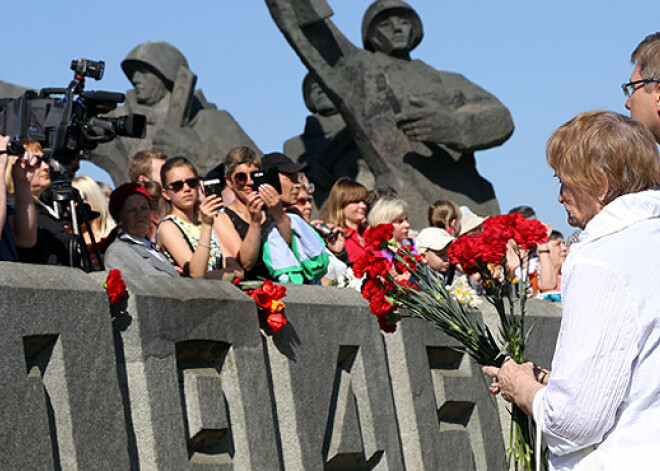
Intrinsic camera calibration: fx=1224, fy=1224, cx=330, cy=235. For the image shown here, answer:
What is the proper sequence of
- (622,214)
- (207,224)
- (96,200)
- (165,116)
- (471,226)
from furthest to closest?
1. (165,116)
2. (471,226)
3. (96,200)
4. (207,224)
5. (622,214)

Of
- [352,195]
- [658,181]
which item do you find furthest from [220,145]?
[658,181]

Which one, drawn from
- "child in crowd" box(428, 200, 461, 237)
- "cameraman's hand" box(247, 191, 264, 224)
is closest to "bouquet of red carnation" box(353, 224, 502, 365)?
"cameraman's hand" box(247, 191, 264, 224)

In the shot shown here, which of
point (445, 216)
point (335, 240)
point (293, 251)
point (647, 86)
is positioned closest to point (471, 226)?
point (445, 216)

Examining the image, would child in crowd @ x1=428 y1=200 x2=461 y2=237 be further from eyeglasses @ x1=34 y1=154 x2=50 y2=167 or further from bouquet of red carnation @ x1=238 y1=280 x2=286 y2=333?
eyeglasses @ x1=34 y1=154 x2=50 y2=167

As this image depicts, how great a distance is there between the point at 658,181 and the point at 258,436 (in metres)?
2.50

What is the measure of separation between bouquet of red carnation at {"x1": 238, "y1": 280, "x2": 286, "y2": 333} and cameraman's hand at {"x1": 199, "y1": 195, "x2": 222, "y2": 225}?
2.16ft

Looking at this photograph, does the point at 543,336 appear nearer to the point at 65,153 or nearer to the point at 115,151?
the point at 65,153

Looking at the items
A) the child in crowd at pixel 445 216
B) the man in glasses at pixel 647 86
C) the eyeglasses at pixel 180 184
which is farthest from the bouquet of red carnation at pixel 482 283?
the child in crowd at pixel 445 216

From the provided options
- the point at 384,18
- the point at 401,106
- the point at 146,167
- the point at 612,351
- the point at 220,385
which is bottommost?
the point at 220,385

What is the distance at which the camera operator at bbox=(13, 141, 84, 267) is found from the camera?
16.4 feet

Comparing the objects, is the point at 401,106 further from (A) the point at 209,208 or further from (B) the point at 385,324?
(B) the point at 385,324

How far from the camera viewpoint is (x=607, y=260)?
2770 mm

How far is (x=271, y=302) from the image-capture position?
519 cm

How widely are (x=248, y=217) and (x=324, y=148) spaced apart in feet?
28.2
